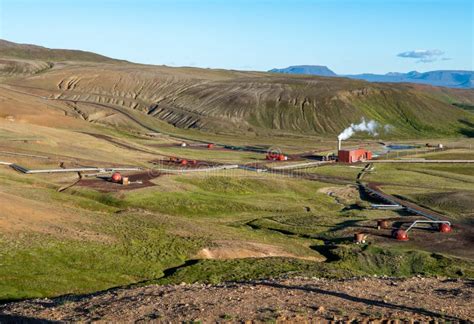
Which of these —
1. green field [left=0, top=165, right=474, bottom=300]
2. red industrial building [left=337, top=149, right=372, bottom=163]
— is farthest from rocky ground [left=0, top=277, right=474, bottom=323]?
red industrial building [left=337, top=149, right=372, bottom=163]

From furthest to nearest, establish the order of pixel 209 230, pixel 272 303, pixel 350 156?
1. pixel 350 156
2. pixel 209 230
3. pixel 272 303

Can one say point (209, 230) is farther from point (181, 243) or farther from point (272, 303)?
point (272, 303)

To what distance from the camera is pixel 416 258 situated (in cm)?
6028

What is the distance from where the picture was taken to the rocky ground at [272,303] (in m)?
28.4

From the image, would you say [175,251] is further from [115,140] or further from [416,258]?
[115,140]

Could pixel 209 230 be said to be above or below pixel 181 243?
below

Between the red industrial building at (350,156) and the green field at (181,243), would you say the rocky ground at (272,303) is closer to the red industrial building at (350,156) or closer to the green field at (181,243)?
the green field at (181,243)

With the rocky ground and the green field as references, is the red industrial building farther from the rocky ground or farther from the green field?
the rocky ground

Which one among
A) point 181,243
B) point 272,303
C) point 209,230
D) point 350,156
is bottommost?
point 209,230

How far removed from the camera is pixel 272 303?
30312mm

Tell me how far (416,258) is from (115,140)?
111825 millimetres

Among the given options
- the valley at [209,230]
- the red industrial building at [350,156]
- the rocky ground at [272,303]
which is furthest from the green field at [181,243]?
the red industrial building at [350,156]

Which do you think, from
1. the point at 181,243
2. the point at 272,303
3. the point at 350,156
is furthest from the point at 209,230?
the point at 350,156

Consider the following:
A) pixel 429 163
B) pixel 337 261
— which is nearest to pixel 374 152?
pixel 429 163
